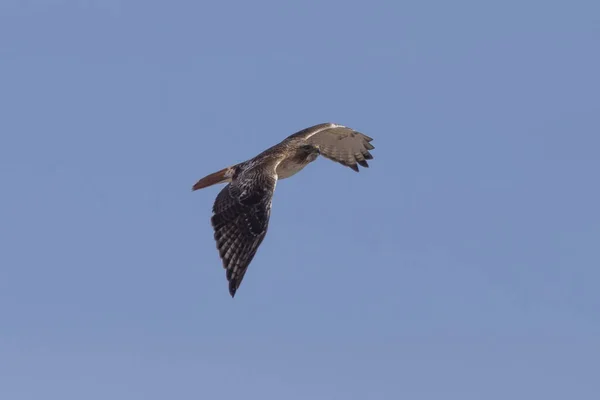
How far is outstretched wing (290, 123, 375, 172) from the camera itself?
37.1 meters

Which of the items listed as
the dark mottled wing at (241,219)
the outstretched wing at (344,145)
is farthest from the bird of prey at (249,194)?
the outstretched wing at (344,145)

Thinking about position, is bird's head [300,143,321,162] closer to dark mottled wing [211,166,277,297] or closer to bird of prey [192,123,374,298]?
bird of prey [192,123,374,298]

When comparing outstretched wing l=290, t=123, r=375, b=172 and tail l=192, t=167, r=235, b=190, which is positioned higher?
outstretched wing l=290, t=123, r=375, b=172

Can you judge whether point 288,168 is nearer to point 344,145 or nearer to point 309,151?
point 309,151

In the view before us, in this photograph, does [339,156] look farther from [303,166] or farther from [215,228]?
[215,228]

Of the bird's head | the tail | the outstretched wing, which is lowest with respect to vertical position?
the tail

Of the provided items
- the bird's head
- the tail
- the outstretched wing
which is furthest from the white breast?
the outstretched wing

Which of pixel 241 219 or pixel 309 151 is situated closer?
pixel 241 219

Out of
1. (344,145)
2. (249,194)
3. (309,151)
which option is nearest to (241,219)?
(249,194)

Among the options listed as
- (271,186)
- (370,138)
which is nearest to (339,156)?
(370,138)

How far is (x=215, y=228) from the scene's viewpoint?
99.6 ft

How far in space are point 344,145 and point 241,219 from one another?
338 inches

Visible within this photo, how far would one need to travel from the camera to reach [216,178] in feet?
110

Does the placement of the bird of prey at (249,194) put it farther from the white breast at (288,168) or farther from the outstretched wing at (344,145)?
the outstretched wing at (344,145)
